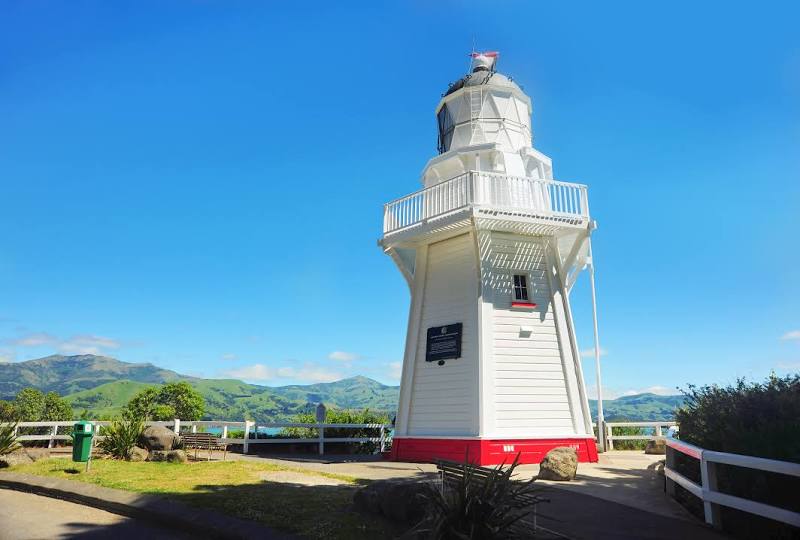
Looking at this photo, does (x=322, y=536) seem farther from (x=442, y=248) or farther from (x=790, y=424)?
(x=442, y=248)

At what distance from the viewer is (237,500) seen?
7.82 meters

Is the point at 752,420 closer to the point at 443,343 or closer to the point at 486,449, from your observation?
the point at 486,449

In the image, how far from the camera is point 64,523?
23.7ft

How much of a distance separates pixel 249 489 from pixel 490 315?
317 inches

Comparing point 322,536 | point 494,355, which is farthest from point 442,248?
point 322,536

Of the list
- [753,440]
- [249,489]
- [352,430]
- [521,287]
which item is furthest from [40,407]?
[753,440]

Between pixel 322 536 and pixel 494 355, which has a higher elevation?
pixel 494 355

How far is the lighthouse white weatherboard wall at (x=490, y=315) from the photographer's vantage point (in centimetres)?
1405

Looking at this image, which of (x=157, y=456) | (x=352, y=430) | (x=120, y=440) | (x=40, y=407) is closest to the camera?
(x=157, y=456)

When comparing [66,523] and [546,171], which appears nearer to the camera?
[66,523]

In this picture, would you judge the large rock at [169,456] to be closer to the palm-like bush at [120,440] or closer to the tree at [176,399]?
the palm-like bush at [120,440]

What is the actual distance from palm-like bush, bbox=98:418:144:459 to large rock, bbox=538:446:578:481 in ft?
34.0

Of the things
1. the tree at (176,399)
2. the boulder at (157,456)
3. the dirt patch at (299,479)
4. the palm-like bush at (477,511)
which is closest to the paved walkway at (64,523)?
the dirt patch at (299,479)

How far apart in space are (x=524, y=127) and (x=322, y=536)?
51.3 feet
